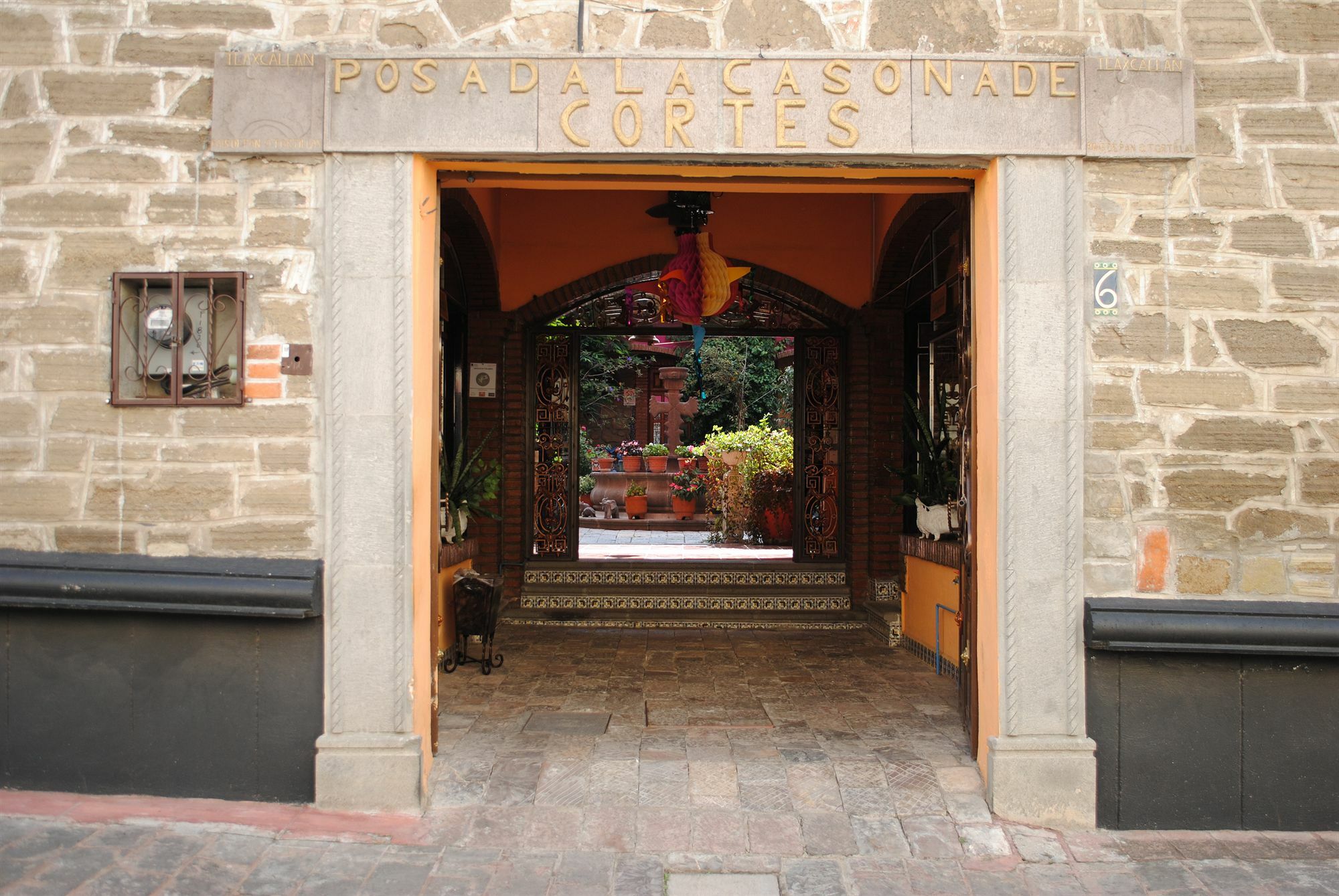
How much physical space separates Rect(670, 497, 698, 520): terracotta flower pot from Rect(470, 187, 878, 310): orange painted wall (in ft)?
21.9

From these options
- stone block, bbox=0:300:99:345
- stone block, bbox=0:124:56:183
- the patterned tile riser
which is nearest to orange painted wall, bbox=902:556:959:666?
the patterned tile riser

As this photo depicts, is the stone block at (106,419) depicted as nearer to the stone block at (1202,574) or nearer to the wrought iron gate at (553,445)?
the stone block at (1202,574)

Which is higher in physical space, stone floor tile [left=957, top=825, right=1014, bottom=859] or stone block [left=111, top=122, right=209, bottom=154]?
stone block [left=111, top=122, right=209, bottom=154]

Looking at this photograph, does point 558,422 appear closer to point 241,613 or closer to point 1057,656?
point 241,613

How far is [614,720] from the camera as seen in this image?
464cm

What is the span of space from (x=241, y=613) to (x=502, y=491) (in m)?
4.07

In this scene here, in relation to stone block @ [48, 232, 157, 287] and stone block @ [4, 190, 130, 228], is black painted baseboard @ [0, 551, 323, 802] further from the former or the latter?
stone block @ [4, 190, 130, 228]

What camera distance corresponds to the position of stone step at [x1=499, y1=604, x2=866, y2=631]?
7332 mm

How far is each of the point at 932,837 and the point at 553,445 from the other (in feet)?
16.8

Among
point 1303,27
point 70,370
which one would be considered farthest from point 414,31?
point 1303,27

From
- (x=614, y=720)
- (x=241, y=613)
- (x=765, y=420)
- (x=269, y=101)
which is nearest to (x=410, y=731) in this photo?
(x=241, y=613)

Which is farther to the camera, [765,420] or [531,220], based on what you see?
[765,420]

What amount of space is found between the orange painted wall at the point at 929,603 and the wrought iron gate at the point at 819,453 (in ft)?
4.63

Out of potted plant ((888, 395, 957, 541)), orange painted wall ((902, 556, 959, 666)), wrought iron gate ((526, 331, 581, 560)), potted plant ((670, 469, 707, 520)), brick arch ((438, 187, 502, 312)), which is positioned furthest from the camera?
potted plant ((670, 469, 707, 520))
